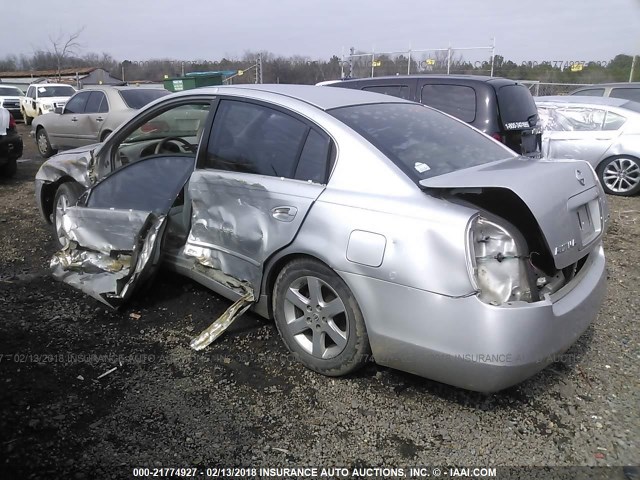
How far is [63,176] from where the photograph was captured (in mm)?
4852

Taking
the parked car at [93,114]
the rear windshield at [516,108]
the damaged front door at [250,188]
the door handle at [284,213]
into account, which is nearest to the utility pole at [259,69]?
the parked car at [93,114]

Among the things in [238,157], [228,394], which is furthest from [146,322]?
[238,157]

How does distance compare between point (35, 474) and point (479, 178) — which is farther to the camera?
point (479, 178)

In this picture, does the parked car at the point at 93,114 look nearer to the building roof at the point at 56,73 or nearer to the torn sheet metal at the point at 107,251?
the torn sheet metal at the point at 107,251

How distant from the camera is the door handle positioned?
2861 millimetres

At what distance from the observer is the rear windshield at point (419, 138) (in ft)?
9.13

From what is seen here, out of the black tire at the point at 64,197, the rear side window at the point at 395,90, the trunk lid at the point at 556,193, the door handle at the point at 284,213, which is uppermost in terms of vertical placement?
the rear side window at the point at 395,90

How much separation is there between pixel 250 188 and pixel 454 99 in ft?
12.9

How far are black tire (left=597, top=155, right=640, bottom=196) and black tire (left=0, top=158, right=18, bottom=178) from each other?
10.0m

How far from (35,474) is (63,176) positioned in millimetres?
3385

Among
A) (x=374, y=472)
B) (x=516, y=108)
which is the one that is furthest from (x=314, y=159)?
(x=516, y=108)

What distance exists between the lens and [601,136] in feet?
25.7

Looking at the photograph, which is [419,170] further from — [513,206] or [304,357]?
[304,357]

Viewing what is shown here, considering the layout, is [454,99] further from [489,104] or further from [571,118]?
[571,118]
